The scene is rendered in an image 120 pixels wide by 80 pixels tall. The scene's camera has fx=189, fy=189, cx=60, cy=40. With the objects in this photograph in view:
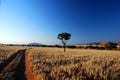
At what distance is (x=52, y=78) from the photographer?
13.0 m

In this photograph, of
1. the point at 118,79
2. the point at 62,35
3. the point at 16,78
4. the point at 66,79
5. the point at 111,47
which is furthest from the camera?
the point at 111,47

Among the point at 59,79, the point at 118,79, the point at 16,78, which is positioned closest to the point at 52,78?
the point at 59,79

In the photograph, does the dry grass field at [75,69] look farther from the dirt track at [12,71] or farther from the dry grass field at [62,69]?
the dirt track at [12,71]

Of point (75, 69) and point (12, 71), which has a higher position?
point (75, 69)

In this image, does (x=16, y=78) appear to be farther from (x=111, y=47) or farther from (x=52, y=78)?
(x=111, y=47)

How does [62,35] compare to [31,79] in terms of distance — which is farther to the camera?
[62,35]

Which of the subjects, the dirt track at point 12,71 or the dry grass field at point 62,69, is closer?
the dry grass field at point 62,69

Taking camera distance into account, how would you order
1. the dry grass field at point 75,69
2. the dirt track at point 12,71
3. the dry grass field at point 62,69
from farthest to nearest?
the dirt track at point 12,71, the dry grass field at point 62,69, the dry grass field at point 75,69

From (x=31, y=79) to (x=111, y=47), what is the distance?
9017 cm

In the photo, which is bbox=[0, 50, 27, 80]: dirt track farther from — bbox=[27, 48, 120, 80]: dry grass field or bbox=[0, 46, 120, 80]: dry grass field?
bbox=[27, 48, 120, 80]: dry grass field

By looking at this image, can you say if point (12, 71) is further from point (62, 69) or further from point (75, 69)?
point (75, 69)

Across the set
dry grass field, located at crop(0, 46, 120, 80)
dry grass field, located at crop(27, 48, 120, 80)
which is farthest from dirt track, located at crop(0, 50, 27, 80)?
dry grass field, located at crop(27, 48, 120, 80)

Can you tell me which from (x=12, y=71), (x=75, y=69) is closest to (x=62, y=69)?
(x=75, y=69)

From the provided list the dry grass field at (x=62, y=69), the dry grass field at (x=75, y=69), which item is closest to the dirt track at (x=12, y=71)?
the dry grass field at (x=62, y=69)
